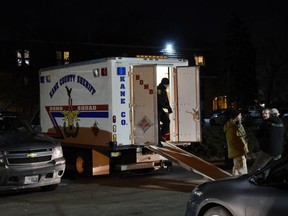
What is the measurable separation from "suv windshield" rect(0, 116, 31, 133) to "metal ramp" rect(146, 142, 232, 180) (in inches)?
119

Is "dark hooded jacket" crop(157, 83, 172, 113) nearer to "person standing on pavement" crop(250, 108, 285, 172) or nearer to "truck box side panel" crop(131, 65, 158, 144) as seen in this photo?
"truck box side panel" crop(131, 65, 158, 144)

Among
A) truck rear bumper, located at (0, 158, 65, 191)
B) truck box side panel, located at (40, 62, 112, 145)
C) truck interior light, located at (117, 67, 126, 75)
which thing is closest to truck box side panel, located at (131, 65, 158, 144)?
truck interior light, located at (117, 67, 126, 75)

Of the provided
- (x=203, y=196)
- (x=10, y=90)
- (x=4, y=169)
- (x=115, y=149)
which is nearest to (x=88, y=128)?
(x=115, y=149)

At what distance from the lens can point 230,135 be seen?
35.7ft

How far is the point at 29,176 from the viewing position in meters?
10.2

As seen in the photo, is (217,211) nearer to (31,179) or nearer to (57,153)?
(31,179)

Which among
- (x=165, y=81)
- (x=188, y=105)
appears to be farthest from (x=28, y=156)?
(x=188, y=105)

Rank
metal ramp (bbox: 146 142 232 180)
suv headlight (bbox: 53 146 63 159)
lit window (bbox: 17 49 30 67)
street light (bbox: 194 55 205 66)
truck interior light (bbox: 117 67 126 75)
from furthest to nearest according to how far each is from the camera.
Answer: street light (bbox: 194 55 205 66) → lit window (bbox: 17 49 30 67) → truck interior light (bbox: 117 67 126 75) → suv headlight (bbox: 53 146 63 159) → metal ramp (bbox: 146 142 232 180)

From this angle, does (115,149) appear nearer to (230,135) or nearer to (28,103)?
(230,135)

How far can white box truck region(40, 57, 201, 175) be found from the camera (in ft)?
39.4

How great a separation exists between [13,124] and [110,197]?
317 centimetres

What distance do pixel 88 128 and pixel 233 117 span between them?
3.84 meters

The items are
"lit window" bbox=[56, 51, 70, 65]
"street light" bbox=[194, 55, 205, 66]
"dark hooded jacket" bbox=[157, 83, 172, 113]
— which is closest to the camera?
"dark hooded jacket" bbox=[157, 83, 172, 113]

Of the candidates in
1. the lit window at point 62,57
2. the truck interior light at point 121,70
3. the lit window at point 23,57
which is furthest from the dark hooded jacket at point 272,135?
the lit window at point 62,57
